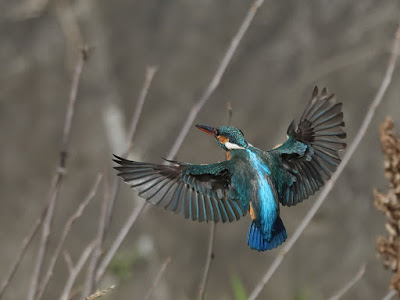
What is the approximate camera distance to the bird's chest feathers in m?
1.35

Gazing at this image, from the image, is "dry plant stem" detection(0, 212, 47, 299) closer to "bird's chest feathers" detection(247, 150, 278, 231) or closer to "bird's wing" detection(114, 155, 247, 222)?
"bird's wing" detection(114, 155, 247, 222)

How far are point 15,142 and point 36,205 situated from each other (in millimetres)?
471

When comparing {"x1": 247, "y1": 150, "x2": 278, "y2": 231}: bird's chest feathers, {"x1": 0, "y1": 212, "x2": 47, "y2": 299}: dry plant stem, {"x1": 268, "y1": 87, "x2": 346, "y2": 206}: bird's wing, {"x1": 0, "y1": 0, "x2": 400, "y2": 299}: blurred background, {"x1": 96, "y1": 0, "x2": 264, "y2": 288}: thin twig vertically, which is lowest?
{"x1": 247, "y1": 150, "x2": 278, "y2": 231}: bird's chest feathers

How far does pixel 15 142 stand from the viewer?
4.96 meters

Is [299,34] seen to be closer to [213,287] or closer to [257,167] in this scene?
[213,287]

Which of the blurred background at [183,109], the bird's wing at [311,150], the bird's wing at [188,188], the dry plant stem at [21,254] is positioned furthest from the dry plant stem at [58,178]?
the blurred background at [183,109]

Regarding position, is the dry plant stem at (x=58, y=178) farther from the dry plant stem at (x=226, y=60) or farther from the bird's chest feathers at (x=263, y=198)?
the bird's chest feathers at (x=263, y=198)

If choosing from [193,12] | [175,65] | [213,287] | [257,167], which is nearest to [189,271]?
[213,287]

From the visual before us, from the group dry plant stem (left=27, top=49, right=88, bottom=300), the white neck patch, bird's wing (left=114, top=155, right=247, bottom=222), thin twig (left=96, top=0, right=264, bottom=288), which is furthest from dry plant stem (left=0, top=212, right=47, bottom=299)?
the white neck patch

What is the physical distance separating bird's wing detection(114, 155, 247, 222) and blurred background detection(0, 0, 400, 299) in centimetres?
213

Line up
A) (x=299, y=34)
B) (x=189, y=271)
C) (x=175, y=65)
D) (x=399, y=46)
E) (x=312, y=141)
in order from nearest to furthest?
1. (x=312, y=141)
2. (x=399, y=46)
3. (x=299, y=34)
4. (x=175, y=65)
5. (x=189, y=271)

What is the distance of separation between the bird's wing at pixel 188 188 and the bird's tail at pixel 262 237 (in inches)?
1.6

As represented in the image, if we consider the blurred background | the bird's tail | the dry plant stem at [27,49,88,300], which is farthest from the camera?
the blurred background

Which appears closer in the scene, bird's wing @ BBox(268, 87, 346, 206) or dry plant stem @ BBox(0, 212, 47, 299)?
bird's wing @ BBox(268, 87, 346, 206)
